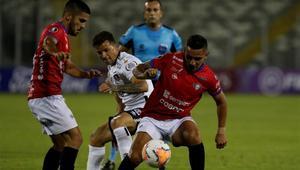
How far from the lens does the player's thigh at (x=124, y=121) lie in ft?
29.7

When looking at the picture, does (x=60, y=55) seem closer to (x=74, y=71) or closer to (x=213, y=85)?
(x=74, y=71)

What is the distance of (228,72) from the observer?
28.9m

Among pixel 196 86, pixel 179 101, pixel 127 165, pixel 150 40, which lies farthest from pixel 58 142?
pixel 150 40

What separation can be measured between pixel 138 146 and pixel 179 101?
73 centimetres

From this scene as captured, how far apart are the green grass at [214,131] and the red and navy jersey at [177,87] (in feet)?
6.70

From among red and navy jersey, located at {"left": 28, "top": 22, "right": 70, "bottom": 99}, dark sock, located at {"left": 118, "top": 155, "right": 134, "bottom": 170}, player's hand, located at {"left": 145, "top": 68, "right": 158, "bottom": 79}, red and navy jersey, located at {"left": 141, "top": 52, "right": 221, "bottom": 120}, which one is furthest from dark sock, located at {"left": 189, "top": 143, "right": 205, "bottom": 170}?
red and navy jersey, located at {"left": 28, "top": 22, "right": 70, "bottom": 99}

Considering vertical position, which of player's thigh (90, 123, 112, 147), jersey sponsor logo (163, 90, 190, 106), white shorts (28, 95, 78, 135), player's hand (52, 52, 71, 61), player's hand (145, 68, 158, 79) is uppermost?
player's hand (52, 52, 71, 61)

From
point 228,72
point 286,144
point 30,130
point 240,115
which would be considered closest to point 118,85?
point 286,144

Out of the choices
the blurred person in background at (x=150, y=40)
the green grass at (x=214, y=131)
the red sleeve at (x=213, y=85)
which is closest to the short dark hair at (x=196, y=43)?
the red sleeve at (x=213, y=85)

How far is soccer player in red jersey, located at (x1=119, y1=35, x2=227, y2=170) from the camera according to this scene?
8.36 metres

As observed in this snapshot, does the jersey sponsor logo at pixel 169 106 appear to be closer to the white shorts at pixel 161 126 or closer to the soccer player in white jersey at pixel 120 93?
the white shorts at pixel 161 126

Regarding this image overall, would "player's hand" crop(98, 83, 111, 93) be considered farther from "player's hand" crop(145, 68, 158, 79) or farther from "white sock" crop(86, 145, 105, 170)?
"player's hand" crop(145, 68, 158, 79)

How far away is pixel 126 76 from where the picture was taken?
9.11 metres

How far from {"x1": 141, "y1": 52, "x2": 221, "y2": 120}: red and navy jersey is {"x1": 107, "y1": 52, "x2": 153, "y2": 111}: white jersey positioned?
62cm
